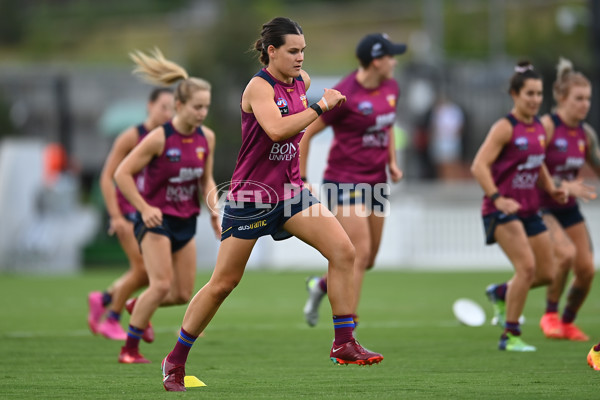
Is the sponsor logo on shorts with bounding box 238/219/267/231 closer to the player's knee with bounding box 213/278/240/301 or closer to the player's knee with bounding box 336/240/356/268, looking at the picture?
the player's knee with bounding box 213/278/240/301

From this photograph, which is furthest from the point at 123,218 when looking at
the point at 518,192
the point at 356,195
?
the point at 518,192

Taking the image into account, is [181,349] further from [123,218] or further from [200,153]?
[123,218]

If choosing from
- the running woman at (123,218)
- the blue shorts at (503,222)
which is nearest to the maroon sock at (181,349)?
the running woman at (123,218)

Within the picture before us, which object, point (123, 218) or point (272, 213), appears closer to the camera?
point (272, 213)

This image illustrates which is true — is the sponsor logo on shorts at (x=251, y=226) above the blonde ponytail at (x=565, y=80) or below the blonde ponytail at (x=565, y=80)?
below

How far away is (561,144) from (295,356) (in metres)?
3.21

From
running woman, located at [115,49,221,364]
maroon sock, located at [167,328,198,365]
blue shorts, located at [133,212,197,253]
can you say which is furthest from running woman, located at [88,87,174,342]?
maroon sock, located at [167,328,198,365]

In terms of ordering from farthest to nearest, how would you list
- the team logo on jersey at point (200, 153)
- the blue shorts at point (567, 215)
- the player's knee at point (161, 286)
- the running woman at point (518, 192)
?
the blue shorts at point (567, 215), the running woman at point (518, 192), the team logo on jersey at point (200, 153), the player's knee at point (161, 286)

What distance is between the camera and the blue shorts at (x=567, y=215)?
32.5 feet

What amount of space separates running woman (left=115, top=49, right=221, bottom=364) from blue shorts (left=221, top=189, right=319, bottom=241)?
1.53 m

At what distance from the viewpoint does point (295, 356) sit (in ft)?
28.6

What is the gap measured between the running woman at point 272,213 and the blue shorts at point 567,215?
3.63 metres

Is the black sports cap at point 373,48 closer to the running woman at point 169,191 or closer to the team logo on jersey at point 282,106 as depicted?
the running woman at point 169,191

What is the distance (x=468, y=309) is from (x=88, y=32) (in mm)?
43864
